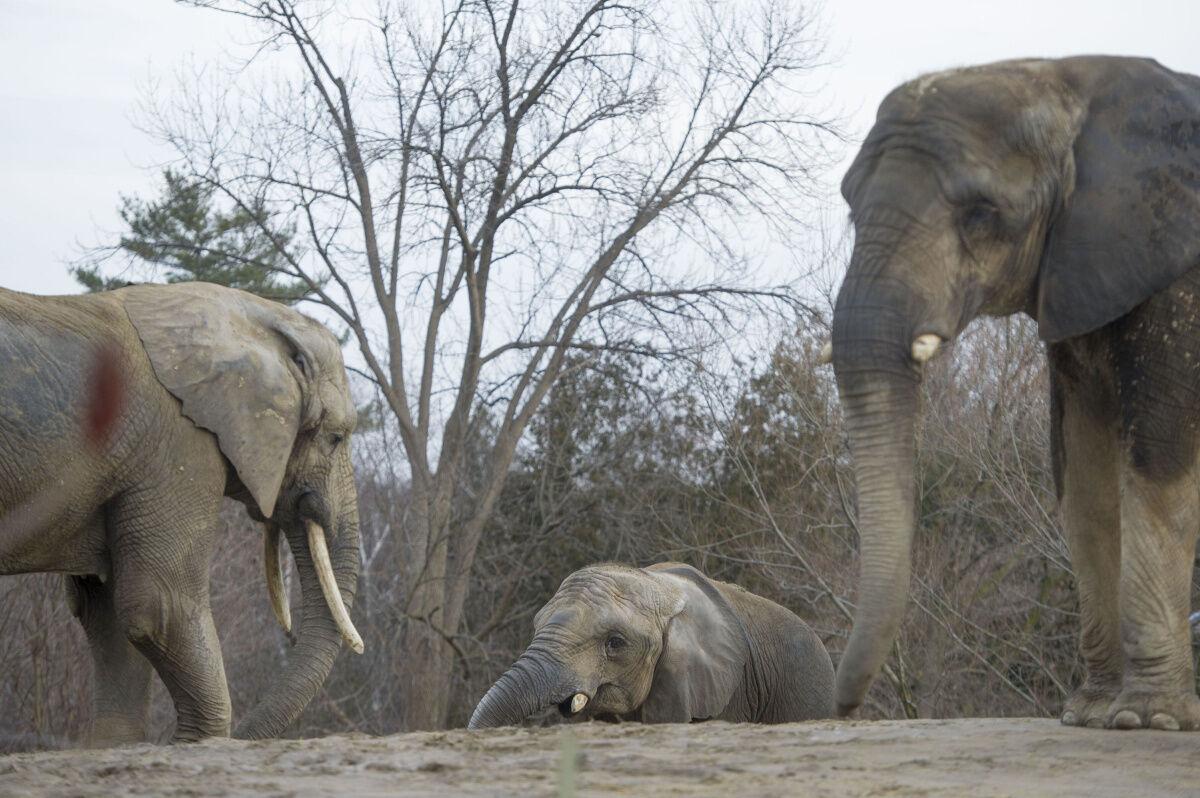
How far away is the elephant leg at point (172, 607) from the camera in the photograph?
8.09 metres

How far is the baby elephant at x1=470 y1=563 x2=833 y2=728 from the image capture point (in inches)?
344

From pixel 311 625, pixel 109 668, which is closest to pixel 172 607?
pixel 109 668

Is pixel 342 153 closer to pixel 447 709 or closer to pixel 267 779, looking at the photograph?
pixel 447 709

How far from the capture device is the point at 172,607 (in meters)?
8.13

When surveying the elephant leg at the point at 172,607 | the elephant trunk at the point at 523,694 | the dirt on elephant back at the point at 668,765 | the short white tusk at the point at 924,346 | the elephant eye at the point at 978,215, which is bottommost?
the dirt on elephant back at the point at 668,765

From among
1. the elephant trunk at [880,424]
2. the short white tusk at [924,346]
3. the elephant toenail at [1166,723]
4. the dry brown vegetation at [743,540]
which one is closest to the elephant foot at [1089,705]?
the elephant toenail at [1166,723]

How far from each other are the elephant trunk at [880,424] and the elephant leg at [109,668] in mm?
5291

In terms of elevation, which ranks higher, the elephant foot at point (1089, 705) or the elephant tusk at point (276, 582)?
the elephant tusk at point (276, 582)

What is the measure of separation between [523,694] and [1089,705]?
3.73 meters

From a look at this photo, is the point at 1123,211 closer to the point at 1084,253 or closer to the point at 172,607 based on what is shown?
the point at 1084,253

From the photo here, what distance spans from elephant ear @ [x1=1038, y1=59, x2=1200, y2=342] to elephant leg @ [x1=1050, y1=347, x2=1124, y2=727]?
23.1 inches

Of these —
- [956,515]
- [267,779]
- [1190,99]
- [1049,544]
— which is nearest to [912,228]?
[1190,99]

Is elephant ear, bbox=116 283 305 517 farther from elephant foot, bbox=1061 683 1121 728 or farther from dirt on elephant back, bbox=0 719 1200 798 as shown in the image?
elephant foot, bbox=1061 683 1121 728

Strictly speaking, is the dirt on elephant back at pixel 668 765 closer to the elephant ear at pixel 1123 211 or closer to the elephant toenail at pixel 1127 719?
the elephant toenail at pixel 1127 719
